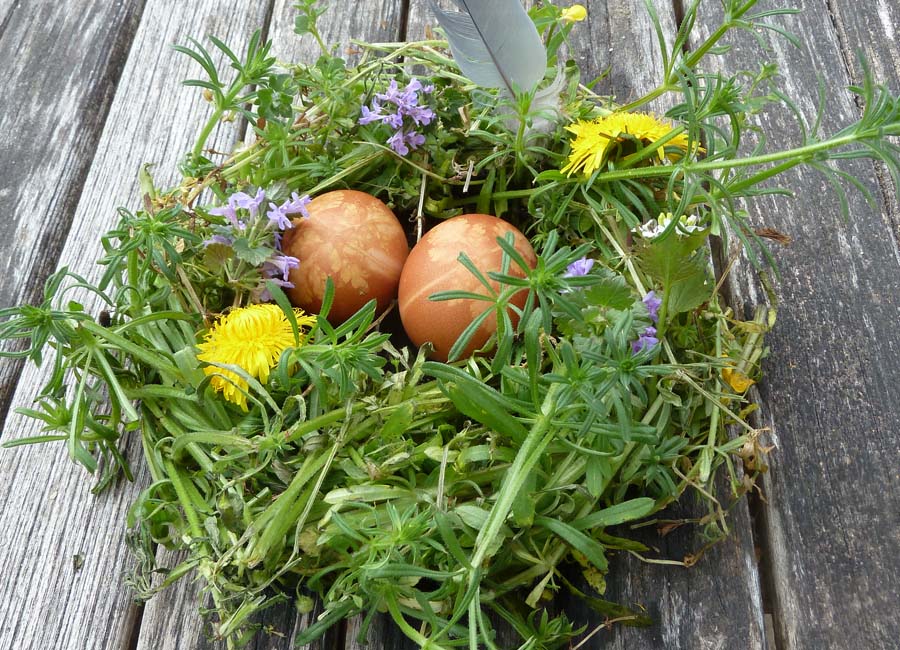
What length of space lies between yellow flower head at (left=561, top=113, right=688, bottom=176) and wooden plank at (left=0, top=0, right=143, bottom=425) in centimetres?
82

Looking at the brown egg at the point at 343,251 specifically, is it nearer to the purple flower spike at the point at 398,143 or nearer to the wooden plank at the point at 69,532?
the purple flower spike at the point at 398,143

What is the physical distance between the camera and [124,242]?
2.91 feet

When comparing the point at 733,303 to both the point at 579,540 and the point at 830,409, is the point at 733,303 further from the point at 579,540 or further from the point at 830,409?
the point at 579,540

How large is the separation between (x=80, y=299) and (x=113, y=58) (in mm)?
530

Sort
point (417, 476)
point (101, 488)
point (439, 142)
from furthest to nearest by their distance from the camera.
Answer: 1. point (439, 142)
2. point (101, 488)
3. point (417, 476)

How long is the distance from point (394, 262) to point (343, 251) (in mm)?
80

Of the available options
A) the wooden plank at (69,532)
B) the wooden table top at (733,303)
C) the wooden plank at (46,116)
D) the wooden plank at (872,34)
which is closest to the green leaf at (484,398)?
the wooden table top at (733,303)

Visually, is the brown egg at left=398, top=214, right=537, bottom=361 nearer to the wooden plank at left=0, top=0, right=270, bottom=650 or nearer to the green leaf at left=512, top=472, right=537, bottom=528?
the green leaf at left=512, top=472, right=537, bottom=528

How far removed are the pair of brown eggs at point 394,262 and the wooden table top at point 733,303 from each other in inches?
12.8

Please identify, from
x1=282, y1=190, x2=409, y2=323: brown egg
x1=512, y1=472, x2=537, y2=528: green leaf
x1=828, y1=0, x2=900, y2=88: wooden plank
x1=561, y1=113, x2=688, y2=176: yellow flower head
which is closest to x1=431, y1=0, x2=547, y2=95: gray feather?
x1=561, y1=113, x2=688, y2=176: yellow flower head

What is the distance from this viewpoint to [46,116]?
1.30 metres

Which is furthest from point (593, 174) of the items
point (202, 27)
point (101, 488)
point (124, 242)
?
point (202, 27)

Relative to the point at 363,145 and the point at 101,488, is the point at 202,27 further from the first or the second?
the point at 101,488

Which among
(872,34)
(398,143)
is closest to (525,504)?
(398,143)
